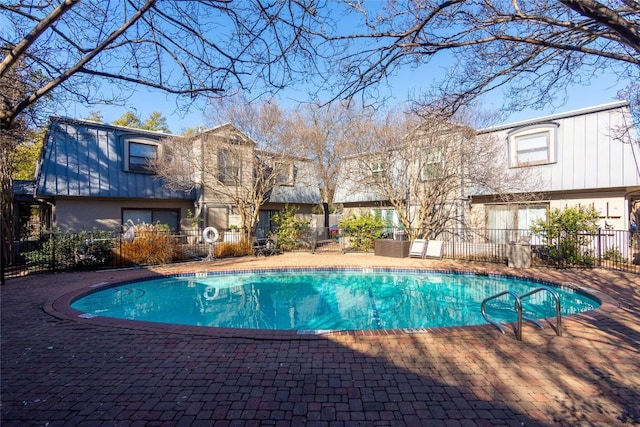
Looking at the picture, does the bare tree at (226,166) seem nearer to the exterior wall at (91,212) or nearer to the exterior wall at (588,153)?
the exterior wall at (91,212)

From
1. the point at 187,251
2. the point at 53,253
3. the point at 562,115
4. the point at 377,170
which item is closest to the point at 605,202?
the point at 562,115

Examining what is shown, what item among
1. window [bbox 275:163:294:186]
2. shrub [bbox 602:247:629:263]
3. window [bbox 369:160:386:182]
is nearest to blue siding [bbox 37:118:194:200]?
window [bbox 275:163:294:186]

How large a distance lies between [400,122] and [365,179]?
2939 millimetres

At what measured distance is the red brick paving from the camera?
9.30 feet

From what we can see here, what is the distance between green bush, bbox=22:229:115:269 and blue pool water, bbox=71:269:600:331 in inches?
96.9

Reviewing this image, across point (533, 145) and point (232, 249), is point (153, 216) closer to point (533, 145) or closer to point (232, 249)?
point (232, 249)

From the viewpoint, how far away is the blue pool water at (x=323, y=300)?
7.37 meters

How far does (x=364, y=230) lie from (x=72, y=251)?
11.1m

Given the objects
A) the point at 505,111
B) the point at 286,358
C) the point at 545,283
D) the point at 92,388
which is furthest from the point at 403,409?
the point at 545,283

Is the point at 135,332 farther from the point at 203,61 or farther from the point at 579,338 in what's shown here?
the point at 579,338

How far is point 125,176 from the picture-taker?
1538 centimetres

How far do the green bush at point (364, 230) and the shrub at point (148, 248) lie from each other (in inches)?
306

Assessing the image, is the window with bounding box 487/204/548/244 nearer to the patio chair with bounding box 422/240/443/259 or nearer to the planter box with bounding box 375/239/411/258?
the patio chair with bounding box 422/240/443/259

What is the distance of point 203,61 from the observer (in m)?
4.29
